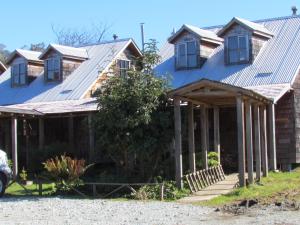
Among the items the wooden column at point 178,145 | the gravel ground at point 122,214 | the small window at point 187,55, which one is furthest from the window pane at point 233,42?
the gravel ground at point 122,214

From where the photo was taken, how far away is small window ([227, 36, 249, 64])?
27.6 meters

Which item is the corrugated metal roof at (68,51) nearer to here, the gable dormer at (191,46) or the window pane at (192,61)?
the gable dormer at (191,46)

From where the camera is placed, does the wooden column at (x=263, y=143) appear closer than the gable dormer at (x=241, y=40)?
Yes

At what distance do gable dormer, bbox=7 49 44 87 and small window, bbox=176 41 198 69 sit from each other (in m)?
9.28

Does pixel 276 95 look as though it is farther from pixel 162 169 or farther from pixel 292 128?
pixel 162 169

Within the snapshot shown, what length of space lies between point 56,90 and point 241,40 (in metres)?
10.3

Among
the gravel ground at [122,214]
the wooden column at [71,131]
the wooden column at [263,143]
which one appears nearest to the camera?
the gravel ground at [122,214]

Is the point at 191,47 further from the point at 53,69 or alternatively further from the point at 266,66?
the point at 53,69

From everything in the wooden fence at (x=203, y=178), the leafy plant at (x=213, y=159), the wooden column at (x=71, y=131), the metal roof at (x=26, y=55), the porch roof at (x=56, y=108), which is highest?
the metal roof at (x=26, y=55)

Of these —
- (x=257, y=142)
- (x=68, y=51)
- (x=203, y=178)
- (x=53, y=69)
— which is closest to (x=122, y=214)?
(x=203, y=178)

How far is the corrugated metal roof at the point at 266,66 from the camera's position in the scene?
83.3 feet

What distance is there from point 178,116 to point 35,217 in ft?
19.8

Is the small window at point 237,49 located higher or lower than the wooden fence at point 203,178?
higher

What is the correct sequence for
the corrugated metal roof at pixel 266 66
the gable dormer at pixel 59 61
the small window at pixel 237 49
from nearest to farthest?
the corrugated metal roof at pixel 266 66 < the small window at pixel 237 49 < the gable dormer at pixel 59 61
